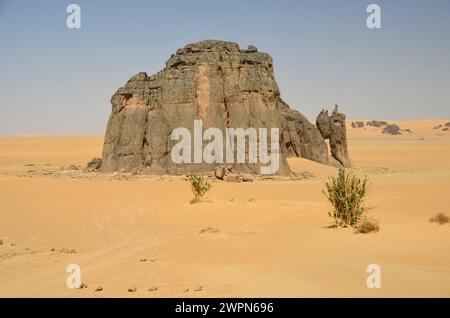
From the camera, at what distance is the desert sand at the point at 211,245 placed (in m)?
6.97

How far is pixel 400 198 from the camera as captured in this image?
18656 mm

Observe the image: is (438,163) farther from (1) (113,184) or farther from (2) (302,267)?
(2) (302,267)

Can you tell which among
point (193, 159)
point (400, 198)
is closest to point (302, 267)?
point (400, 198)

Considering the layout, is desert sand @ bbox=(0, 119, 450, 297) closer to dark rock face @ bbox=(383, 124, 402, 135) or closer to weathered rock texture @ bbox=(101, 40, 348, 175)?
weathered rock texture @ bbox=(101, 40, 348, 175)

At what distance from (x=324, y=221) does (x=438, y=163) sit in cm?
4106

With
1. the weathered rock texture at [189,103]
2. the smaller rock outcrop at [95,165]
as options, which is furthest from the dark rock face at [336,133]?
the smaller rock outcrop at [95,165]

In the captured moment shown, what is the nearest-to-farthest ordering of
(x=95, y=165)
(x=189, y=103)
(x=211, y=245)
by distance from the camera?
(x=211, y=245) < (x=189, y=103) < (x=95, y=165)

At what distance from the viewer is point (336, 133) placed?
40625mm

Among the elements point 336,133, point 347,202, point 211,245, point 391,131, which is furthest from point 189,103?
point 391,131

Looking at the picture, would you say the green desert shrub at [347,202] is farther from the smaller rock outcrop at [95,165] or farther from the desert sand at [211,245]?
the smaller rock outcrop at [95,165]

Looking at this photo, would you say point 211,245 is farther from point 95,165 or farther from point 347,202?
point 95,165

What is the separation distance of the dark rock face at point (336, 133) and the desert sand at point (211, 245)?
19.1m

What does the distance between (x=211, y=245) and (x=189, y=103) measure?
2049cm

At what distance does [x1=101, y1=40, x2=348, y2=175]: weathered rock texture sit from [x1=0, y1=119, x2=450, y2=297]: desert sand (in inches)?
342
